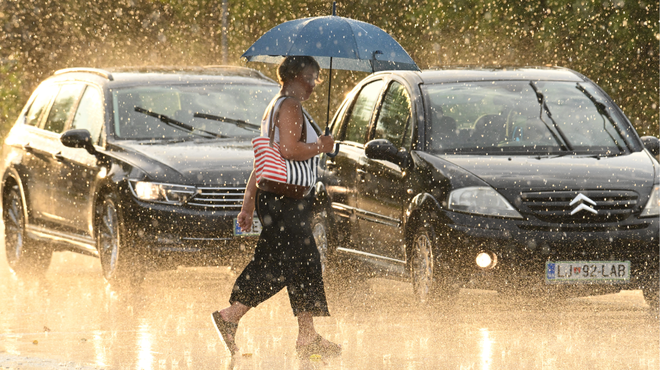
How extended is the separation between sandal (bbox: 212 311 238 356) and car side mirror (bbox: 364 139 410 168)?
2256 millimetres

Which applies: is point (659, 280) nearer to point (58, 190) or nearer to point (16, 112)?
point (58, 190)

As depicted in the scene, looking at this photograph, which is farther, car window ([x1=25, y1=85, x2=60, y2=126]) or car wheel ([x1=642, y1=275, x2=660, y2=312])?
car window ([x1=25, y1=85, x2=60, y2=126])

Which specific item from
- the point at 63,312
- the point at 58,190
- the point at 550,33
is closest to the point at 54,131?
the point at 58,190

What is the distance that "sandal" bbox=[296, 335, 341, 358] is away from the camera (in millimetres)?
7914

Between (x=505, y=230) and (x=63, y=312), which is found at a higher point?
(x=505, y=230)

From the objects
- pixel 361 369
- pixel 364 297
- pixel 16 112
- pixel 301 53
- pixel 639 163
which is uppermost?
pixel 301 53

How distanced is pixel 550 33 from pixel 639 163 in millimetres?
8979

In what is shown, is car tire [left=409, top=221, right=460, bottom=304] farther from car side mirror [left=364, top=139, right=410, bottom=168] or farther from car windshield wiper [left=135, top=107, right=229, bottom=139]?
car windshield wiper [left=135, top=107, right=229, bottom=139]

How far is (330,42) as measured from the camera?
28.5 feet

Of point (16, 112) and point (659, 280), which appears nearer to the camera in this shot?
point (659, 280)

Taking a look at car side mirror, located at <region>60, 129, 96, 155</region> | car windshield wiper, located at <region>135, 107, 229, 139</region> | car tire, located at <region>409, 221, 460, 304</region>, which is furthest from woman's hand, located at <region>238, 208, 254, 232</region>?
car windshield wiper, located at <region>135, 107, 229, 139</region>

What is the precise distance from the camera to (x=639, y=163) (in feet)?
31.8

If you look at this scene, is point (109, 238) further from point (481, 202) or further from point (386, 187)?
point (481, 202)

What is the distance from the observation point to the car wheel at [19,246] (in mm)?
13055
